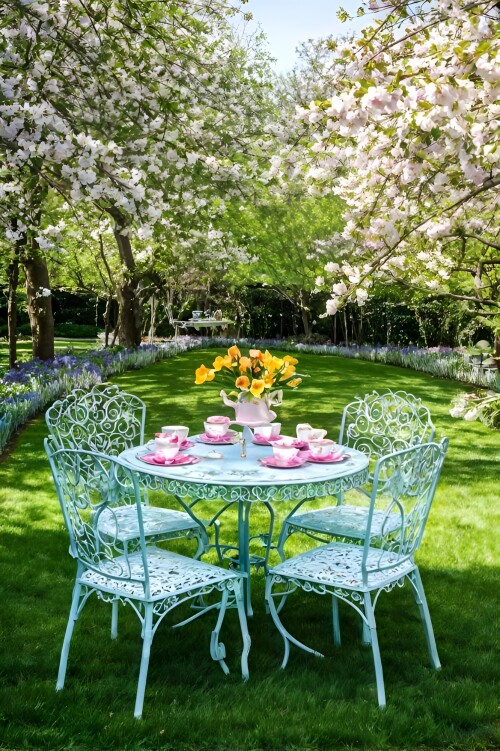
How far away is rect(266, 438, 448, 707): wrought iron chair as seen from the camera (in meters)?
3.22

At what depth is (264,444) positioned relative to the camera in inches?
166

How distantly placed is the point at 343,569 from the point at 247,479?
0.65 meters

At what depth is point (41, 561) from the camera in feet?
16.0

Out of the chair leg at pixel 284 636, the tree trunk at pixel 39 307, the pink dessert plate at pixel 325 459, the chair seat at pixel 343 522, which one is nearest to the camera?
the chair leg at pixel 284 636

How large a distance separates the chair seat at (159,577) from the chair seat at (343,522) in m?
0.88

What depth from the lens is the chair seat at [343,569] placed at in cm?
329

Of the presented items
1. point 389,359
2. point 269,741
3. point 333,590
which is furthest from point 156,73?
point 389,359

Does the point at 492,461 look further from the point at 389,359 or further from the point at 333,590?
the point at 389,359

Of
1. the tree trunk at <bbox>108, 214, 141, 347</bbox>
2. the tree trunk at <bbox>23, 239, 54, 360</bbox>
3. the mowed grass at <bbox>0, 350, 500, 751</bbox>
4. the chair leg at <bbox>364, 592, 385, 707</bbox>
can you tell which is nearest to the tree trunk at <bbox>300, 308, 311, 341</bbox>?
the tree trunk at <bbox>108, 214, 141, 347</bbox>

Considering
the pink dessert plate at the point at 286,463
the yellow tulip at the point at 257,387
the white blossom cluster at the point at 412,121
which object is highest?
the white blossom cluster at the point at 412,121

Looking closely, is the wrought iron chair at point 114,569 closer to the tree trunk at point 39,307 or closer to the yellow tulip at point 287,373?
the yellow tulip at point 287,373

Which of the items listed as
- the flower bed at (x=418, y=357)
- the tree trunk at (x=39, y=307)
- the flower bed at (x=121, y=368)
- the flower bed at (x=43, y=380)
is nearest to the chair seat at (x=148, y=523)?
the flower bed at (x=121, y=368)

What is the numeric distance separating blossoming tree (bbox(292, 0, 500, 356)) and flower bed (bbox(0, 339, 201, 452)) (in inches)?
181

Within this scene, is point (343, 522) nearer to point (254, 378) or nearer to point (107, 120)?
point (254, 378)
